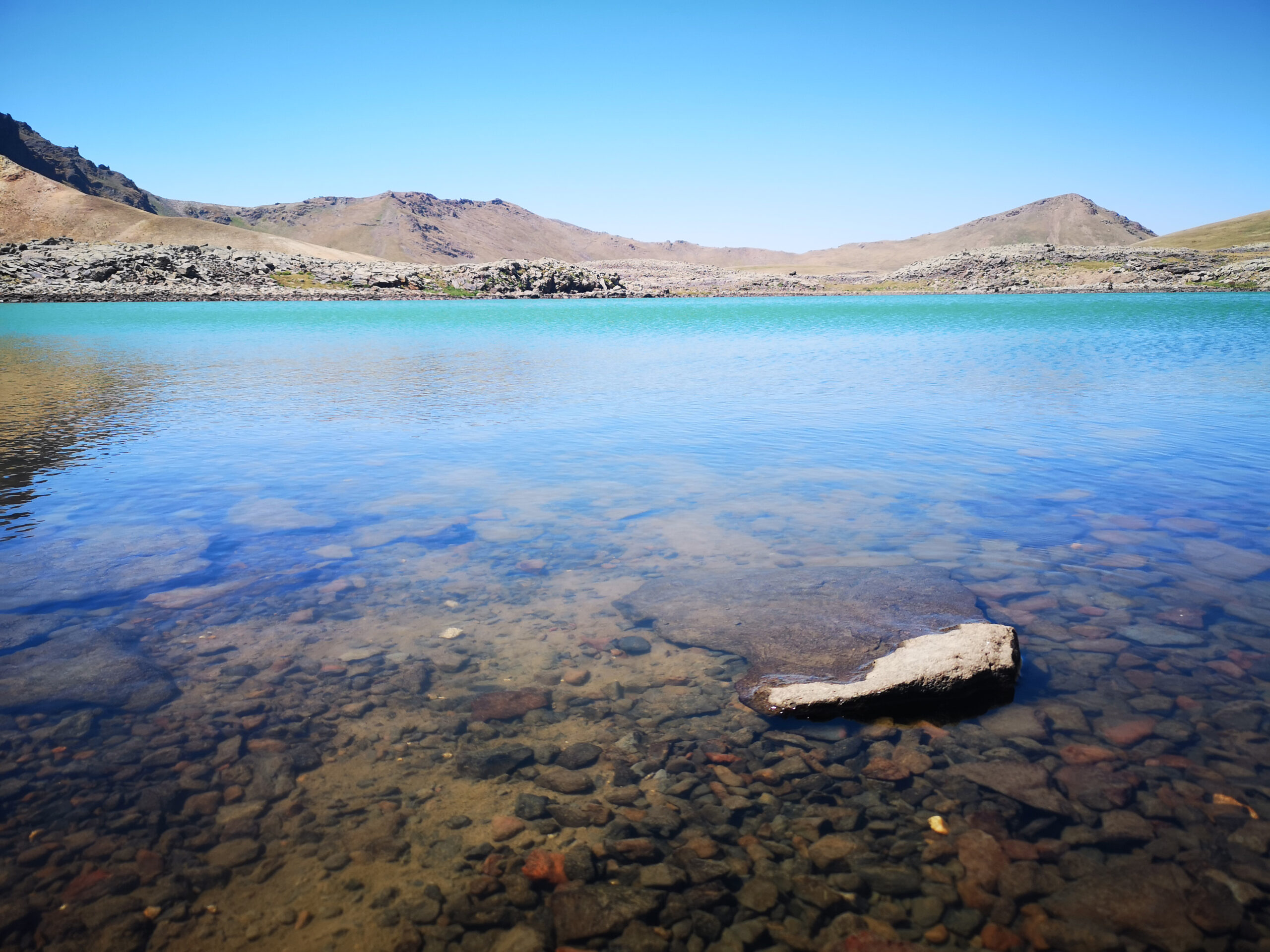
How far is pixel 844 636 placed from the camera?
740cm

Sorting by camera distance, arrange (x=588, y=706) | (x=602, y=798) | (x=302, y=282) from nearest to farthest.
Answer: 1. (x=602, y=798)
2. (x=588, y=706)
3. (x=302, y=282)

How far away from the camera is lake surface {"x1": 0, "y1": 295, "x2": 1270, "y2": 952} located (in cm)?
426

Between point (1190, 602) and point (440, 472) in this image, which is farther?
point (440, 472)

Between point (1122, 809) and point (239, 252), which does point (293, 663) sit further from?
point (239, 252)

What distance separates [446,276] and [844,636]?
17221cm

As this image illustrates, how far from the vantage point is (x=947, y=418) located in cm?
1980

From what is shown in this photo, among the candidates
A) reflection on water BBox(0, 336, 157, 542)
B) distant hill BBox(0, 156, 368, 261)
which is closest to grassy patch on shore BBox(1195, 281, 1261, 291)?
reflection on water BBox(0, 336, 157, 542)

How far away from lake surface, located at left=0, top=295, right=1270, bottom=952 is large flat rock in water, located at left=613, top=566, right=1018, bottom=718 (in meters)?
0.29

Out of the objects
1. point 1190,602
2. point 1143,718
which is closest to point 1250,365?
point 1190,602

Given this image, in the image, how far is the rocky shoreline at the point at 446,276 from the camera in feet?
389

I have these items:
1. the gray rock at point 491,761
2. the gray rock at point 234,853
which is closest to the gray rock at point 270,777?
the gray rock at point 234,853

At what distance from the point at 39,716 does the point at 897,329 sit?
208ft

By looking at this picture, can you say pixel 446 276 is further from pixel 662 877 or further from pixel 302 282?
pixel 662 877

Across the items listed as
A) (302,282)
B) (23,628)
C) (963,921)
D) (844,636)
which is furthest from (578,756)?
(302,282)
